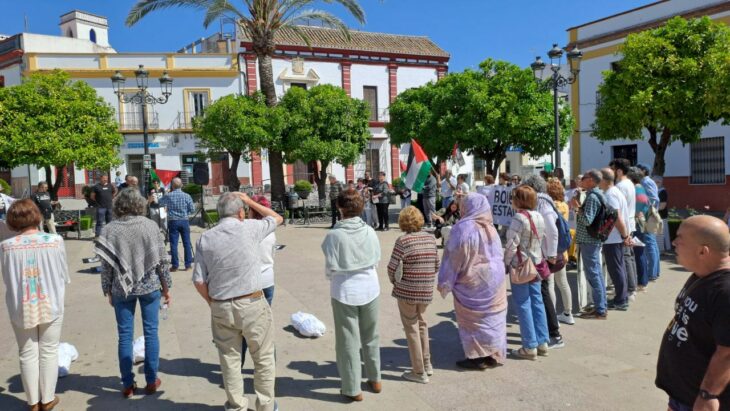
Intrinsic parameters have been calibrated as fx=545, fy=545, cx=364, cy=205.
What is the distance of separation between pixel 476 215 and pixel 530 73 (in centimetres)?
1446

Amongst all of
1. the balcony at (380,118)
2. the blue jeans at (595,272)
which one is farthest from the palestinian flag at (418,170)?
the balcony at (380,118)

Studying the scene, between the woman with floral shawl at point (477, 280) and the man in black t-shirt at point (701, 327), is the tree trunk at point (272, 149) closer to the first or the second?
the woman with floral shawl at point (477, 280)

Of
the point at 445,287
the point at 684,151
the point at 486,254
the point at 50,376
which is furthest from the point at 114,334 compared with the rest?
the point at 684,151

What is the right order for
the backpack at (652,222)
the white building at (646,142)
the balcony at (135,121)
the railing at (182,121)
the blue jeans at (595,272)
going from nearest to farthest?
the blue jeans at (595,272) < the backpack at (652,222) < the white building at (646,142) < the balcony at (135,121) < the railing at (182,121)

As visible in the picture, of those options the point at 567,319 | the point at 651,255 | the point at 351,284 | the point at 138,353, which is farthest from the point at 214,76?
the point at 351,284

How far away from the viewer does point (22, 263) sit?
4.09 meters

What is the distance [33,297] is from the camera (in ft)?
13.4

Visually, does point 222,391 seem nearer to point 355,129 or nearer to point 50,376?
point 50,376

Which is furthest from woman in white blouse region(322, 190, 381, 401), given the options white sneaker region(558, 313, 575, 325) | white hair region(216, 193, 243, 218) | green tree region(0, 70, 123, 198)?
green tree region(0, 70, 123, 198)

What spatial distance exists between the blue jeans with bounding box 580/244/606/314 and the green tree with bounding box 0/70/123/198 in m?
15.3

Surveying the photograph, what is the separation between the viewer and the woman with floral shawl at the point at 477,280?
4.65m

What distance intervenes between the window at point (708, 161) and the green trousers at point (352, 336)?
1942cm

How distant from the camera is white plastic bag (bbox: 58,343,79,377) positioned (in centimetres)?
487

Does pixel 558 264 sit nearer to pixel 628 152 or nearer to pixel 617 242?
pixel 617 242
